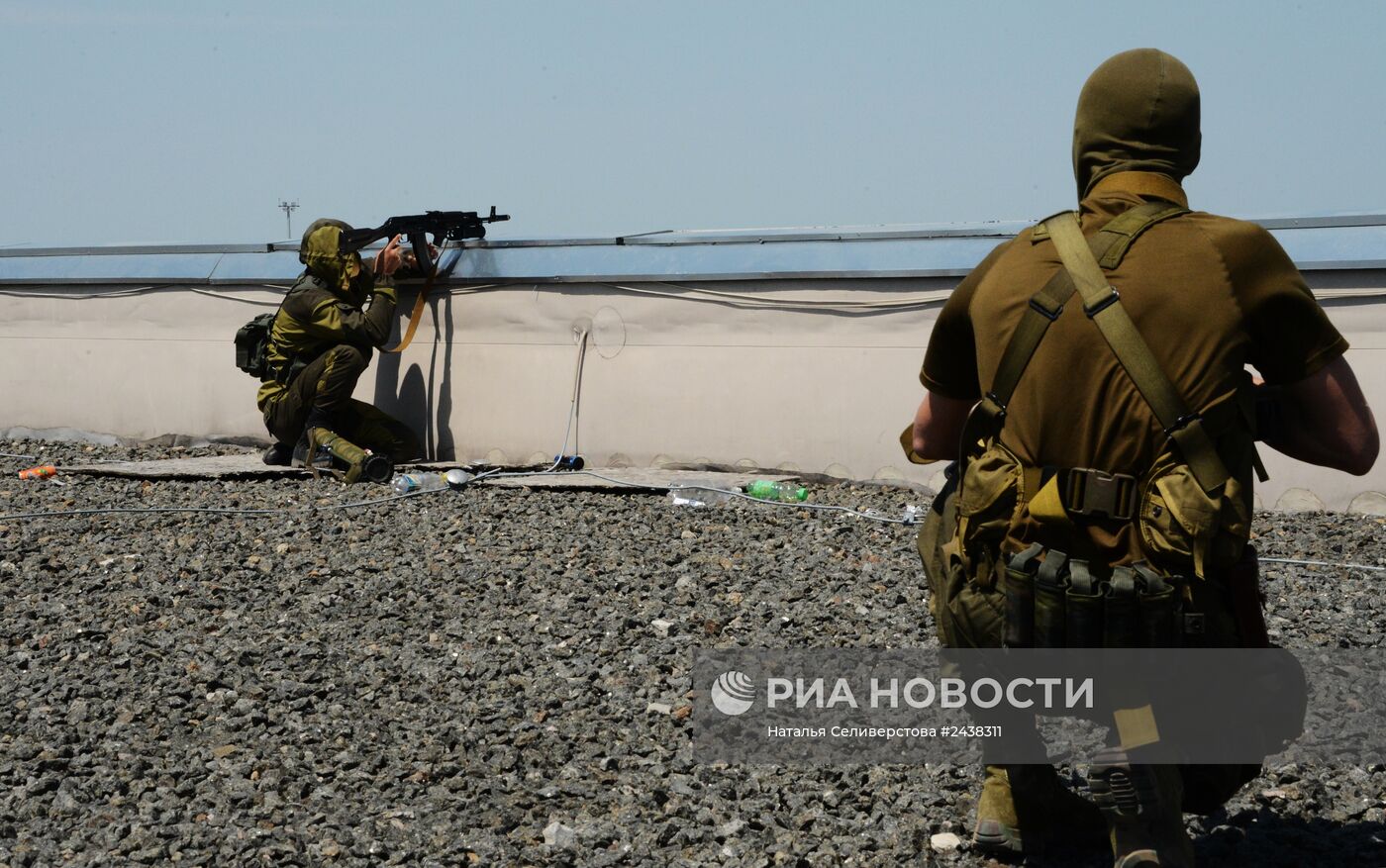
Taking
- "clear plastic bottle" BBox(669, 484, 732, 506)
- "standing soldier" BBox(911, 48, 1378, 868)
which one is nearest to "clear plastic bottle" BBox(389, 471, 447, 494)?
"clear plastic bottle" BBox(669, 484, 732, 506)

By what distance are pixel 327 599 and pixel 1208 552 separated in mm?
4265

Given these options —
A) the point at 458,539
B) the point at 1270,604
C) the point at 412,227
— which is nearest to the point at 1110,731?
the point at 1270,604

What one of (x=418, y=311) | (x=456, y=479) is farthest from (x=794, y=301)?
(x=418, y=311)

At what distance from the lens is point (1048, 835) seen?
3.32 meters

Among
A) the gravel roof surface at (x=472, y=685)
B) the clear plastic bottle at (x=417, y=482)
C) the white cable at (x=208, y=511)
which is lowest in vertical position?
the gravel roof surface at (x=472, y=685)

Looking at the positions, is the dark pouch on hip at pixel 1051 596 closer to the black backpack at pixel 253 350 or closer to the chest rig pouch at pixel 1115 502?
the chest rig pouch at pixel 1115 502

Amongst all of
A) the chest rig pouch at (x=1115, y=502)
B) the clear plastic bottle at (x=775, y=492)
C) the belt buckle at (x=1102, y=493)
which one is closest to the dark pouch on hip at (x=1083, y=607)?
the chest rig pouch at (x=1115, y=502)

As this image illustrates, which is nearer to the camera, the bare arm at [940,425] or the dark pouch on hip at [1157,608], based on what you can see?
the dark pouch on hip at [1157,608]

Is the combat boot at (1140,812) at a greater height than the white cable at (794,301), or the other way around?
the white cable at (794,301)

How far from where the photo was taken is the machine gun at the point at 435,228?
10.7 metres

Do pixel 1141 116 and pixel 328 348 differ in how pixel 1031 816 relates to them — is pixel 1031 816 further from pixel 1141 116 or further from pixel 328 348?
pixel 328 348

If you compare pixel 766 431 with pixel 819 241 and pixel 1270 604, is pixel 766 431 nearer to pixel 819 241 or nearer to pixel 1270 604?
pixel 819 241

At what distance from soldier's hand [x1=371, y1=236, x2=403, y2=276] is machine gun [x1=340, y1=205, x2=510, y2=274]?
0.11 m

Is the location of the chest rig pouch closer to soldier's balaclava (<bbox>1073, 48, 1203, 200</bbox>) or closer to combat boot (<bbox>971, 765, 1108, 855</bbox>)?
soldier's balaclava (<bbox>1073, 48, 1203, 200</bbox>)
